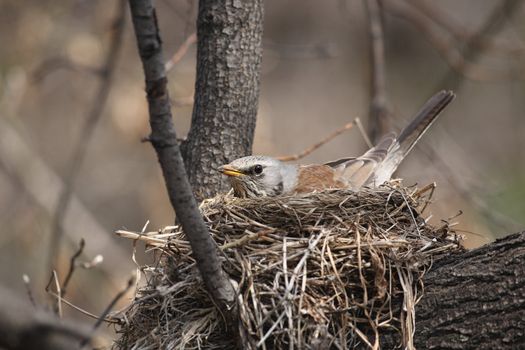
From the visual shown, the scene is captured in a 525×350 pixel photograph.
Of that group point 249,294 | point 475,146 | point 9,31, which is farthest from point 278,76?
point 249,294

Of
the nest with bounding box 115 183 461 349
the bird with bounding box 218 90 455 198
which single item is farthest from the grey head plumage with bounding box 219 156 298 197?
the nest with bounding box 115 183 461 349

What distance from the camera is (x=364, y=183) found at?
16.8 feet

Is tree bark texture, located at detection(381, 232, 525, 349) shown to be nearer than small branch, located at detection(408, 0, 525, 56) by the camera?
Yes

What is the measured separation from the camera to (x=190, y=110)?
918 centimetres

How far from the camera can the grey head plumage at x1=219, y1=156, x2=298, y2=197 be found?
14.5ft

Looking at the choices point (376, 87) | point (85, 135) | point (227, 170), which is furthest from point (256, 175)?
point (376, 87)

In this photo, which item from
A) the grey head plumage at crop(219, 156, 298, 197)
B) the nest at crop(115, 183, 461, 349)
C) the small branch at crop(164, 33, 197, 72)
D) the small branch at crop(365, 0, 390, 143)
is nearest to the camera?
the nest at crop(115, 183, 461, 349)

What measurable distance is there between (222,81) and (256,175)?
2.35 feet

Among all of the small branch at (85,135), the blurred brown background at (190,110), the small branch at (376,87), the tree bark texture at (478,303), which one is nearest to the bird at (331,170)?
the small branch at (376,87)

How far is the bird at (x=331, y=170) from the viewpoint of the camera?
4613 mm

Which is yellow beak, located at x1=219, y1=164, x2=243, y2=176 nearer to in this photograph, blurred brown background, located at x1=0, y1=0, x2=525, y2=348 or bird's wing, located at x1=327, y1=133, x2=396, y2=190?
bird's wing, located at x1=327, y1=133, x2=396, y2=190

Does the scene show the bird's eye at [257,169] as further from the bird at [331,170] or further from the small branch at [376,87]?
the small branch at [376,87]

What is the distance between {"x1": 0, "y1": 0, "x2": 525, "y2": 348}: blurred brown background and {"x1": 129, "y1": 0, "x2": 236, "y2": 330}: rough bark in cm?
289

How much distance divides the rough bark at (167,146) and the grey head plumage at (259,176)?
1.47 meters
